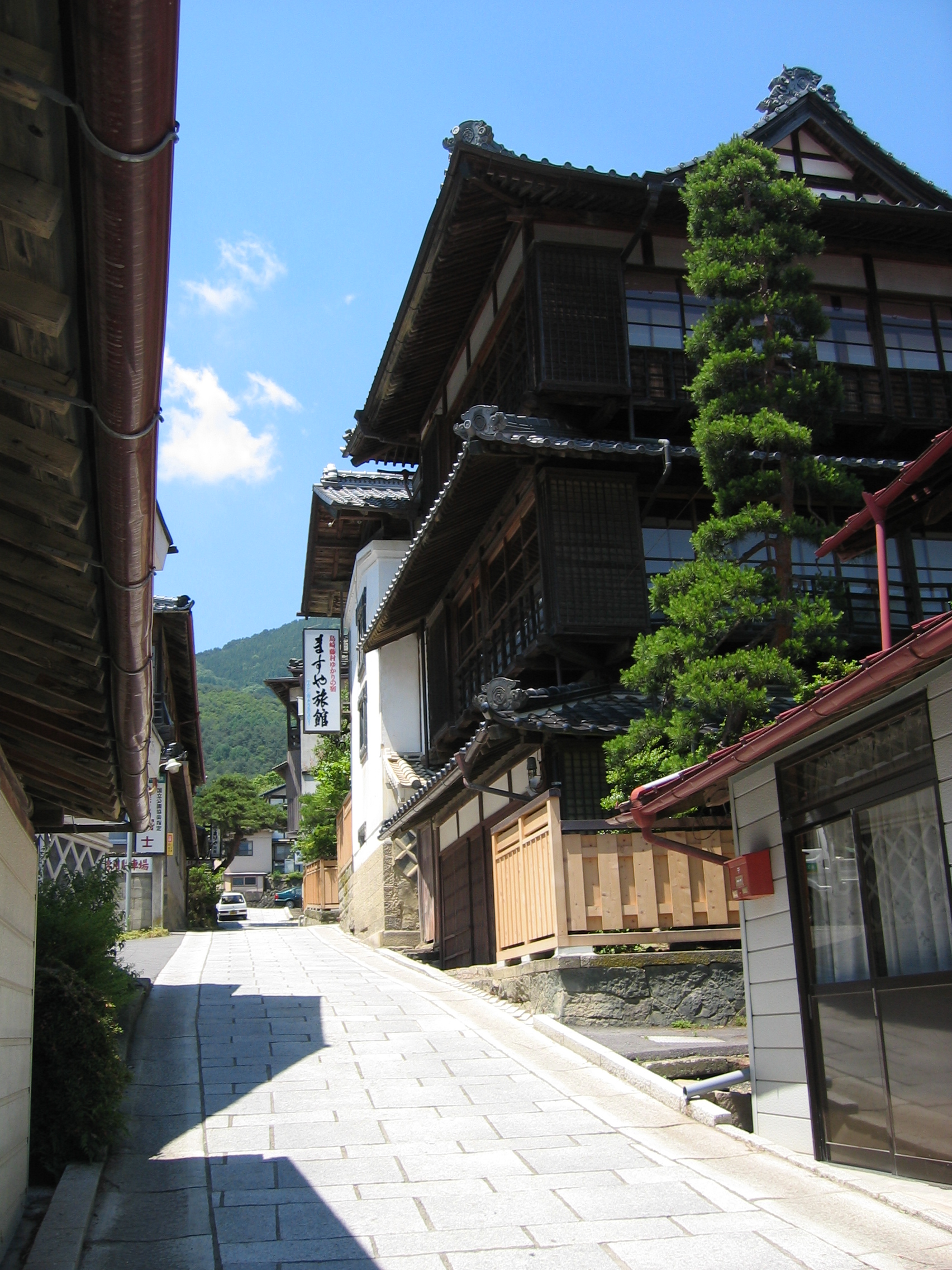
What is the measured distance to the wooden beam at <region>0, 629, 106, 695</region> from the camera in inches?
231

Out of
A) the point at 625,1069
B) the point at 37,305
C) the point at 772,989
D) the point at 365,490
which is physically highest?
the point at 365,490

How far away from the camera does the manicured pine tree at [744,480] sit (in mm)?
11539

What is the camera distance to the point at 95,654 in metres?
5.66

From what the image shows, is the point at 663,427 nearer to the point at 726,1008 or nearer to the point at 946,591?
the point at 946,591

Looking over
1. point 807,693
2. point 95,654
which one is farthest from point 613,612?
point 95,654

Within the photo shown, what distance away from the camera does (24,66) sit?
2570 mm

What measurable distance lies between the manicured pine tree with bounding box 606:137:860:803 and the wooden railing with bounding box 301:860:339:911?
26043 millimetres

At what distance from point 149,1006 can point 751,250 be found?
11716 millimetres

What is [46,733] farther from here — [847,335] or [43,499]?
[847,335]

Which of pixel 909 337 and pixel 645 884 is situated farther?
pixel 909 337

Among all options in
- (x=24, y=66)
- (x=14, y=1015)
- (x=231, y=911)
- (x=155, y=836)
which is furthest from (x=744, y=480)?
(x=231, y=911)

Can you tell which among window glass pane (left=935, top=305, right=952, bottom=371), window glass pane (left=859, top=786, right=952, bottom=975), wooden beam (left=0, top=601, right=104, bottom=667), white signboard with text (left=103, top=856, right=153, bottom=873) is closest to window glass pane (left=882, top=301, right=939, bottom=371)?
window glass pane (left=935, top=305, right=952, bottom=371)

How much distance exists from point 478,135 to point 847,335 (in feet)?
22.6

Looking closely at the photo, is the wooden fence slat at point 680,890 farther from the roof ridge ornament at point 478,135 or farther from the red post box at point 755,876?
the roof ridge ornament at point 478,135
